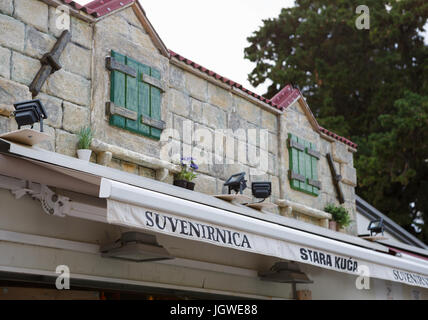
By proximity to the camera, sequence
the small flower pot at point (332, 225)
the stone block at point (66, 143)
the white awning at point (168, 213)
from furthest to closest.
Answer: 1. the small flower pot at point (332, 225)
2. the stone block at point (66, 143)
3. the white awning at point (168, 213)

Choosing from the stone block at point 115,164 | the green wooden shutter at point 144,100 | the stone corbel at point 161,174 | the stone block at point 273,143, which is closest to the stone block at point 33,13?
the green wooden shutter at point 144,100

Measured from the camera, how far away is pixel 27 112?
252 inches

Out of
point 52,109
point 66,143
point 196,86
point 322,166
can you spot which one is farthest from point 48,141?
point 322,166

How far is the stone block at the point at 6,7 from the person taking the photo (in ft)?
23.3

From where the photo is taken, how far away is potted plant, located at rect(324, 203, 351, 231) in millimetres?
12312

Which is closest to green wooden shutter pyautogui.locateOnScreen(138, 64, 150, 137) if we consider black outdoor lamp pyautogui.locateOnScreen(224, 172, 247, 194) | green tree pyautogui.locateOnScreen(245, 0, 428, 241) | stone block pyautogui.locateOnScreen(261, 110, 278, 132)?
black outdoor lamp pyautogui.locateOnScreen(224, 172, 247, 194)

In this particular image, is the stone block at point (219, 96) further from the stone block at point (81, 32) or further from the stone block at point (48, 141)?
the stone block at point (48, 141)

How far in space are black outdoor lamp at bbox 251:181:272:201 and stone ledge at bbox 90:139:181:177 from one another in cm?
138

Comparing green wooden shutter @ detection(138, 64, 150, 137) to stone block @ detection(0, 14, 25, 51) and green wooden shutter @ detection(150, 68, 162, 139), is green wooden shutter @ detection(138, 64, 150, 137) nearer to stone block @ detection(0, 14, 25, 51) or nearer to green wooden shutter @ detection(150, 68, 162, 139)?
green wooden shutter @ detection(150, 68, 162, 139)

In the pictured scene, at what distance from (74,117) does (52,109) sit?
0.35 metres

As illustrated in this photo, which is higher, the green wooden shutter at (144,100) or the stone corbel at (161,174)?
the green wooden shutter at (144,100)

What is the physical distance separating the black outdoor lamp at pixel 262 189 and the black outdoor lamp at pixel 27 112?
4.09m
